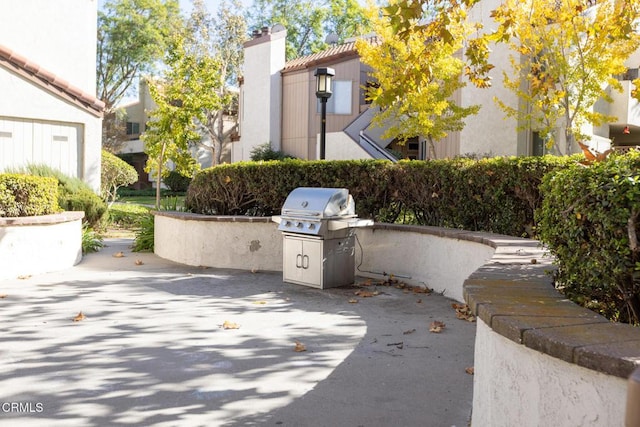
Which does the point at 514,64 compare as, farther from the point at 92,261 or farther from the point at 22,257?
the point at 22,257

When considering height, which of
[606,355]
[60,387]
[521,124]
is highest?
[521,124]

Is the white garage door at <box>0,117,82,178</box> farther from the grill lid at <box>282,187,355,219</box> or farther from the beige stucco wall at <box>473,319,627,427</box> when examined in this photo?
the beige stucco wall at <box>473,319,627,427</box>

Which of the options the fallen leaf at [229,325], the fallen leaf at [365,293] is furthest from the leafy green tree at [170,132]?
the fallen leaf at [229,325]

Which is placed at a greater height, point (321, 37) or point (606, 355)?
point (321, 37)

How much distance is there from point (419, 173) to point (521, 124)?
11106 mm

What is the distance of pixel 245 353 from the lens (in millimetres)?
5250

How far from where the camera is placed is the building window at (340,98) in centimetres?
2762

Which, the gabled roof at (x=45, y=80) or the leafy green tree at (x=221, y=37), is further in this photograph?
the leafy green tree at (x=221, y=37)

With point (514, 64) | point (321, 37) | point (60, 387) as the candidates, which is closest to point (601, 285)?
point (60, 387)

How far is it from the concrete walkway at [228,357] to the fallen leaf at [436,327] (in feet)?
0.29

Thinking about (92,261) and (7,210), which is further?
(92,261)

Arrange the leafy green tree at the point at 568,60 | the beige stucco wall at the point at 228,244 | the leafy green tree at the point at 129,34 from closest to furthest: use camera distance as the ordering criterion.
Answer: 1. the beige stucco wall at the point at 228,244
2. the leafy green tree at the point at 568,60
3. the leafy green tree at the point at 129,34

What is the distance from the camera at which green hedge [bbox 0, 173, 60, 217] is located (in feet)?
30.8

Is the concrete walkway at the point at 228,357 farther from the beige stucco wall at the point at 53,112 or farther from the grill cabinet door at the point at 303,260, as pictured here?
the beige stucco wall at the point at 53,112
